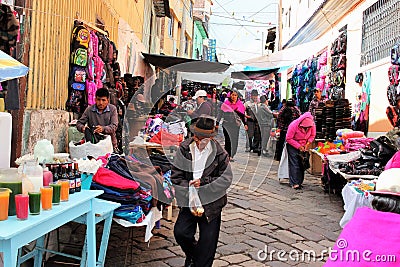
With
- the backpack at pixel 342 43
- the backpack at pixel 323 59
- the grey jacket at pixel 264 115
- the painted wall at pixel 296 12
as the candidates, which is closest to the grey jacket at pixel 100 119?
the backpack at pixel 342 43

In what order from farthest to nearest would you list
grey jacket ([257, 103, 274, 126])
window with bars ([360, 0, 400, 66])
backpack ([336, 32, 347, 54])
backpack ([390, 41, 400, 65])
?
1. grey jacket ([257, 103, 274, 126])
2. backpack ([336, 32, 347, 54])
3. window with bars ([360, 0, 400, 66])
4. backpack ([390, 41, 400, 65])

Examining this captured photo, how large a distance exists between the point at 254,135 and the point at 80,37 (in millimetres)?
8077

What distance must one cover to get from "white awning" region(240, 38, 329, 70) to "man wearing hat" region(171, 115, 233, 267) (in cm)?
1025

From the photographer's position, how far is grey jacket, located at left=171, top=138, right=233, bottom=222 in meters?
4.13

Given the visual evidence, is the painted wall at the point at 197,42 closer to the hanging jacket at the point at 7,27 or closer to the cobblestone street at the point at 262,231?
the cobblestone street at the point at 262,231

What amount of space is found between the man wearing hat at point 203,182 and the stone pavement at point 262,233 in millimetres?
699

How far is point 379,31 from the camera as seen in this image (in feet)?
29.9

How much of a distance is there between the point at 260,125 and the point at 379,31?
5.77 meters

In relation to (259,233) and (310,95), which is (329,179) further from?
(310,95)

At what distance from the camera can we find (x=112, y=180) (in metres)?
4.49

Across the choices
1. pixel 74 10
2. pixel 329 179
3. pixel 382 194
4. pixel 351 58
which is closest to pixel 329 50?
pixel 351 58

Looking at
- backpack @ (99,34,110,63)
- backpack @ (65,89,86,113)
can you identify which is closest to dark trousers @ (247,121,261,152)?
backpack @ (99,34,110,63)

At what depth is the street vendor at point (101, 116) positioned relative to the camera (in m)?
6.75

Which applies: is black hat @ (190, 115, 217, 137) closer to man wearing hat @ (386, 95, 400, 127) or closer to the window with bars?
man wearing hat @ (386, 95, 400, 127)
